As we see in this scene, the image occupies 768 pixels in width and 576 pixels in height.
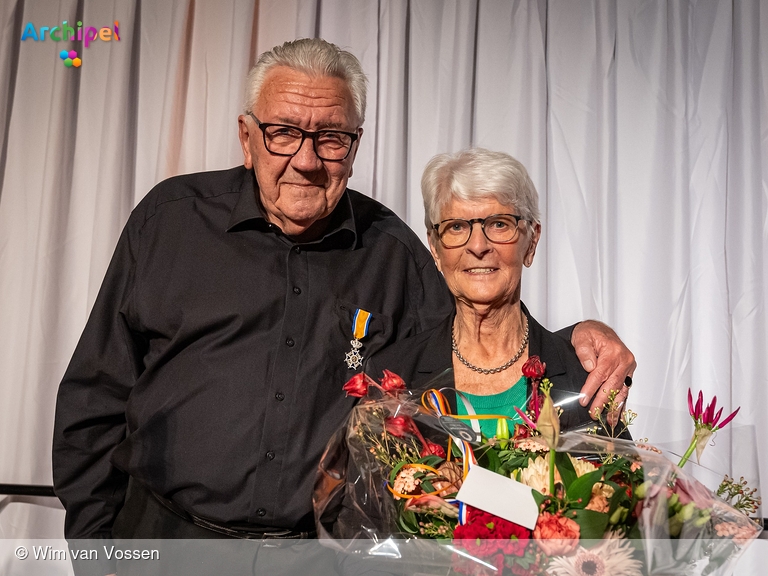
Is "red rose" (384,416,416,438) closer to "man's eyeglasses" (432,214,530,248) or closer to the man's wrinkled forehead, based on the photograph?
"man's eyeglasses" (432,214,530,248)

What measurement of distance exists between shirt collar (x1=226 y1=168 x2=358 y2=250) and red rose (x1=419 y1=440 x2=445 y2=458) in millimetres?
783

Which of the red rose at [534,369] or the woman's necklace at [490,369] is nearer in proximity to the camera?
the red rose at [534,369]

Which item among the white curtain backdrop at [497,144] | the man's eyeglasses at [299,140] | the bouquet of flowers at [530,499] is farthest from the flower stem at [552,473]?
the white curtain backdrop at [497,144]

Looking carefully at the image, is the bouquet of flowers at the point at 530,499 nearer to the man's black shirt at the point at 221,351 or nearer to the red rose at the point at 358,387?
the red rose at the point at 358,387

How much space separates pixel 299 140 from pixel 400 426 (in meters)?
0.81

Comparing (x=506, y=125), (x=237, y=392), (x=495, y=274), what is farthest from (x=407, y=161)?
(x=237, y=392)

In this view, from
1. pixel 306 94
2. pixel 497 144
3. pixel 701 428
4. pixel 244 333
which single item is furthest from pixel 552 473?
pixel 497 144

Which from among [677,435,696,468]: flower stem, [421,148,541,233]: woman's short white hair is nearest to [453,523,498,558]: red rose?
[677,435,696,468]: flower stem

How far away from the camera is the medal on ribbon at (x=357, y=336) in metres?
1.68

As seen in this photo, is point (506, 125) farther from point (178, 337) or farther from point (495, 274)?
point (178, 337)

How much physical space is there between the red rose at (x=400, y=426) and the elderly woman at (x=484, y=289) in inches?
15.4

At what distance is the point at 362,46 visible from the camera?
2.28m

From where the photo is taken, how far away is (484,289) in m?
1.51

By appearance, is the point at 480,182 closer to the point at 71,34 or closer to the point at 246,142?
the point at 246,142
